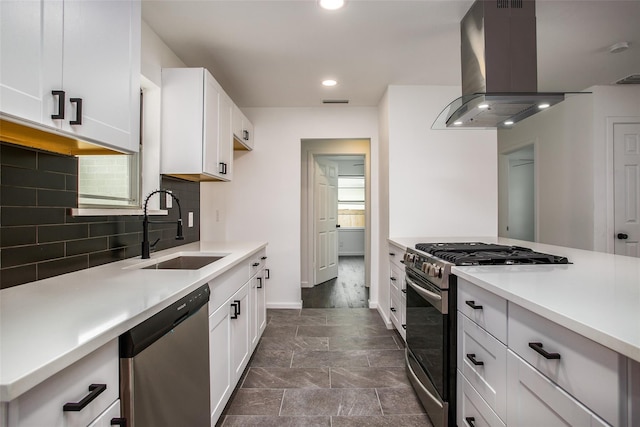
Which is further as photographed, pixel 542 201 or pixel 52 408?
pixel 542 201

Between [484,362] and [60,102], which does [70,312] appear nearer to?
[60,102]

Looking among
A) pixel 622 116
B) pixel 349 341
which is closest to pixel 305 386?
pixel 349 341

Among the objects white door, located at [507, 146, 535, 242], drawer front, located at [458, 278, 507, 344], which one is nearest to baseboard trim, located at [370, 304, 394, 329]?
drawer front, located at [458, 278, 507, 344]

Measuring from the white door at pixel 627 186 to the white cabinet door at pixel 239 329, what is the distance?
3768mm

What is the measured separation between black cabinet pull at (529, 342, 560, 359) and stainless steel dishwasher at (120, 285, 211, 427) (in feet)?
3.90

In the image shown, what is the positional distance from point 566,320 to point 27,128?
1655 millimetres

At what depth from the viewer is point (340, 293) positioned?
4.64 m

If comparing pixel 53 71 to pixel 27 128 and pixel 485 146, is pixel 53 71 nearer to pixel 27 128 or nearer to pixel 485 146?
pixel 27 128

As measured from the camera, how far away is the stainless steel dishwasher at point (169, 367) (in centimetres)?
94

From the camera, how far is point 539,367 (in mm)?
1001

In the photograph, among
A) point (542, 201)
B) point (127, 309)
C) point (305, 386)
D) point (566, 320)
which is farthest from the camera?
point (542, 201)

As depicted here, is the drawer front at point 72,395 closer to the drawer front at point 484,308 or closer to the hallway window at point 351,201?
the drawer front at point 484,308

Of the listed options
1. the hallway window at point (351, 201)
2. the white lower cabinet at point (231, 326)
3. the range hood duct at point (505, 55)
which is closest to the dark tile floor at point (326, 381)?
the white lower cabinet at point (231, 326)

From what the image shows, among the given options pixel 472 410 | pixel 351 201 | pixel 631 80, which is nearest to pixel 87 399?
pixel 472 410
